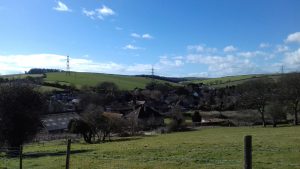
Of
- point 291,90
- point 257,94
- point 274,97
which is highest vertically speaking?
point 291,90

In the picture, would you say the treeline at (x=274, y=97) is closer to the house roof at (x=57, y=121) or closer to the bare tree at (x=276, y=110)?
the bare tree at (x=276, y=110)

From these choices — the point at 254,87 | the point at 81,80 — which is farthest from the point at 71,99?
the point at 254,87

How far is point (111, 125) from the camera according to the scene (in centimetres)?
6681

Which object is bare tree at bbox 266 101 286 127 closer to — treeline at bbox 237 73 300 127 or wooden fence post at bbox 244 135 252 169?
treeline at bbox 237 73 300 127

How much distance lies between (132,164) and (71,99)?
5401 inches

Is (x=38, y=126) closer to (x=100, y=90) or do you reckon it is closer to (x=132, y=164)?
(x=132, y=164)

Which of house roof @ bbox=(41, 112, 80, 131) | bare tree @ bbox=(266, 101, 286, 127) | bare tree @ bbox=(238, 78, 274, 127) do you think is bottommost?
house roof @ bbox=(41, 112, 80, 131)

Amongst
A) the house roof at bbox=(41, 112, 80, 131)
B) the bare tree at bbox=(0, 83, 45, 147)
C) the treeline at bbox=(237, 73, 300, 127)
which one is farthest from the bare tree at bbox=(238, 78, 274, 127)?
the bare tree at bbox=(0, 83, 45, 147)

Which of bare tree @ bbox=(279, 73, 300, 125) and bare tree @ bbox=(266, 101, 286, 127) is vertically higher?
bare tree @ bbox=(279, 73, 300, 125)

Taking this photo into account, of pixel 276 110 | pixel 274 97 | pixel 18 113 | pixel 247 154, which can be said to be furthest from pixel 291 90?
pixel 247 154

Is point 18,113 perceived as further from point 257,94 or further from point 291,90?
point 291,90

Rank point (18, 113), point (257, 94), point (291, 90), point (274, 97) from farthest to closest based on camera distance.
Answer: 1. point (257, 94)
2. point (274, 97)
3. point (291, 90)
4. point (18, 113)

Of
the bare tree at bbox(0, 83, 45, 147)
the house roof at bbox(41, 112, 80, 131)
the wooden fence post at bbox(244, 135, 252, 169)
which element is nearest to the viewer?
the wooden fence post at bbox(244, 135, 252, 169)

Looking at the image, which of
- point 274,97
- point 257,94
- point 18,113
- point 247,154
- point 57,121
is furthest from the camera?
point 57,121
